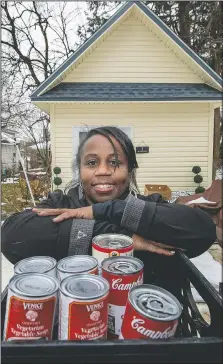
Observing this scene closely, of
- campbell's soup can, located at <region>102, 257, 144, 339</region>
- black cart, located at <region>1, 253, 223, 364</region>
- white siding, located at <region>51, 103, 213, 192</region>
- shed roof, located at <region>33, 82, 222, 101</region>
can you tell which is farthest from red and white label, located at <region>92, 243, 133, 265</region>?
white siding, located at <region>51, 103, 213, 192</region>

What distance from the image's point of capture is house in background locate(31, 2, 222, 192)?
675 cm

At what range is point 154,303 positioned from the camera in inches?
29.6

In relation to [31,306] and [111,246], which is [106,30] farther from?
[31,306]

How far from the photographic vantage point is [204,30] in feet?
30.3

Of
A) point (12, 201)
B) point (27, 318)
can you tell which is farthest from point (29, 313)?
point (12, 201)

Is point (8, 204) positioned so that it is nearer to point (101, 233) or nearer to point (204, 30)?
point (101, 233)

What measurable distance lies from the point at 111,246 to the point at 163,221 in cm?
21

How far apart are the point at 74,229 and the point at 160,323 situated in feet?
1.55

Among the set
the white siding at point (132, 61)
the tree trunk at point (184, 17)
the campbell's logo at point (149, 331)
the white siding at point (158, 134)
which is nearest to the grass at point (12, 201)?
the white siding at point (158, 134)

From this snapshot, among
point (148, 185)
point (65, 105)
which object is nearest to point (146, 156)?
point (148, 185)

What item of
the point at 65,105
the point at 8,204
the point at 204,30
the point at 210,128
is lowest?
the point at 8,204

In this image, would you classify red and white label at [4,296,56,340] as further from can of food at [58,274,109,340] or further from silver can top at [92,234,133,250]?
silver can top at [92,234,133,250]

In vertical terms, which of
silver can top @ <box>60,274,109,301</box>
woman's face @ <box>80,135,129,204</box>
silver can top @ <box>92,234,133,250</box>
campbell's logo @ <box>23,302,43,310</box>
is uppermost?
woman's face @ <box>80,135,129,204</box>

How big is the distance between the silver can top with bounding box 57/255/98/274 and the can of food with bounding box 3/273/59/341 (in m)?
0.14
